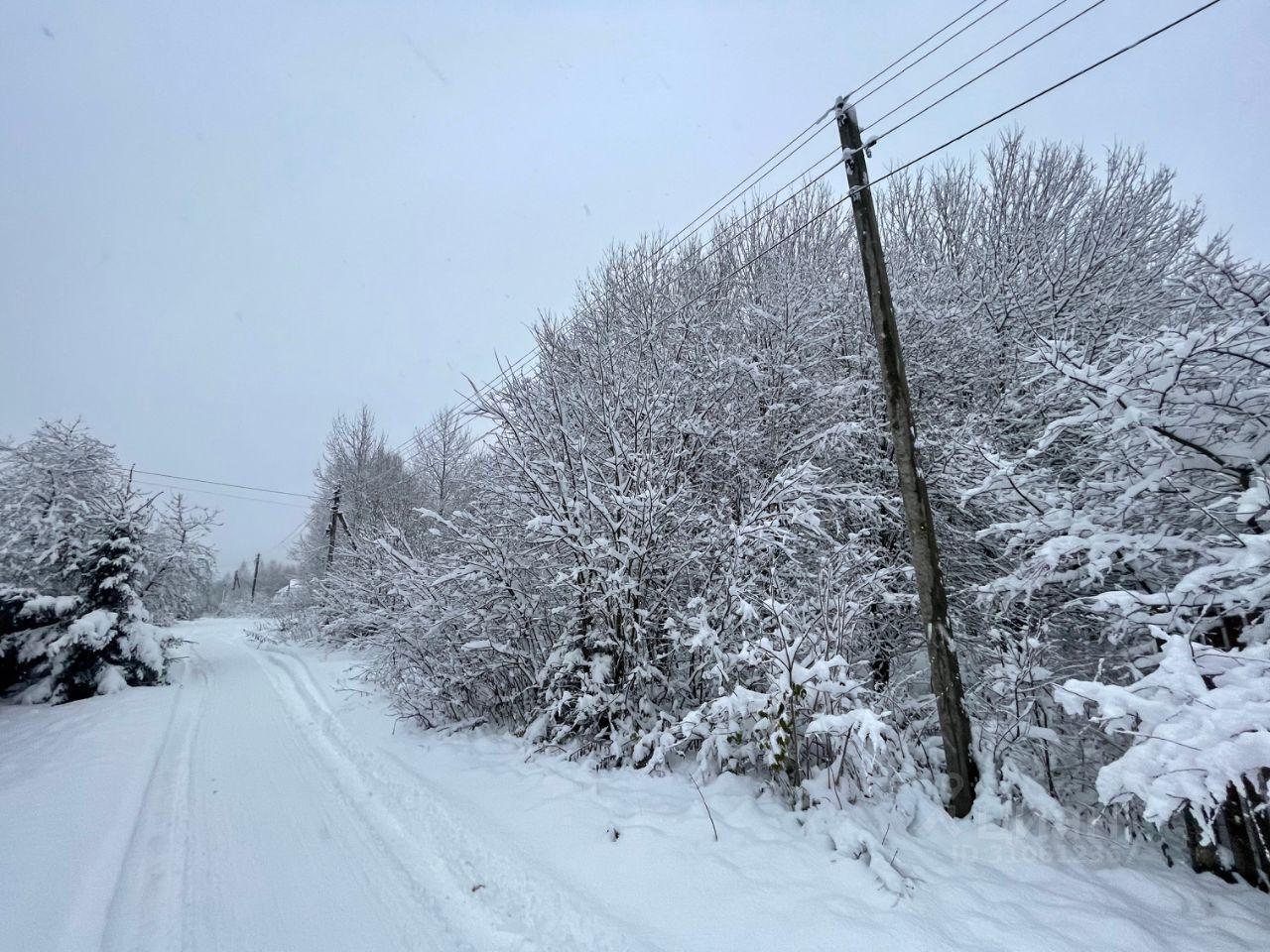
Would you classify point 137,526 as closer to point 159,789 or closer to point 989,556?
point 159,789

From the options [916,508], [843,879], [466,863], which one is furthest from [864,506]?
[466,863]

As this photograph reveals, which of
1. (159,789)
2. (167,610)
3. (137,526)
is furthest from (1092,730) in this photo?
(167,610)

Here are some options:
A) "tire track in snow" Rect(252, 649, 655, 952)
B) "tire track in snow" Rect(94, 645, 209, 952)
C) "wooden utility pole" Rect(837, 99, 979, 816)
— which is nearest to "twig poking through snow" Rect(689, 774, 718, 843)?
"tire track in snow" Rect(252, 649, 655, 952)

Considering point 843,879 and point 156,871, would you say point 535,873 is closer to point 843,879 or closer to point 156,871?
point 843,879

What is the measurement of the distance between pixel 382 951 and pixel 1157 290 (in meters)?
11.1

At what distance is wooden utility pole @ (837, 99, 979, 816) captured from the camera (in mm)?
4074

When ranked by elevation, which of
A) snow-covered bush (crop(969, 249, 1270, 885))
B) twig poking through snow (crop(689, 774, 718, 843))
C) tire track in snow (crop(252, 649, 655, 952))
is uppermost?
snow-covered bush (crop(969, 249, 1270, 885))

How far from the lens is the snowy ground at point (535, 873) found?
2904 mm

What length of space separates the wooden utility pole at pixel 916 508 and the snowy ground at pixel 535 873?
1.75 ft

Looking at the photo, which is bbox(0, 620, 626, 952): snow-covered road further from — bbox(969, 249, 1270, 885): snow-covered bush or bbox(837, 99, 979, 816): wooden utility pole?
bbox(969, 249, 1270, 885): snow-covered bush

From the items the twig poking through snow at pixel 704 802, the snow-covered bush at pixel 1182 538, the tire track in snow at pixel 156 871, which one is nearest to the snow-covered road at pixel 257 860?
the tire track in snow at pixel 156 871

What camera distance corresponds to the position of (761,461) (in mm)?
8711

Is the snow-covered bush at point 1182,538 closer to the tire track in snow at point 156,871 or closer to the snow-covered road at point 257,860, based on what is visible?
the snow-covered road at point 257,860

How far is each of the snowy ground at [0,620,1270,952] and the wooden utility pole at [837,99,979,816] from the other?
0.53 m
